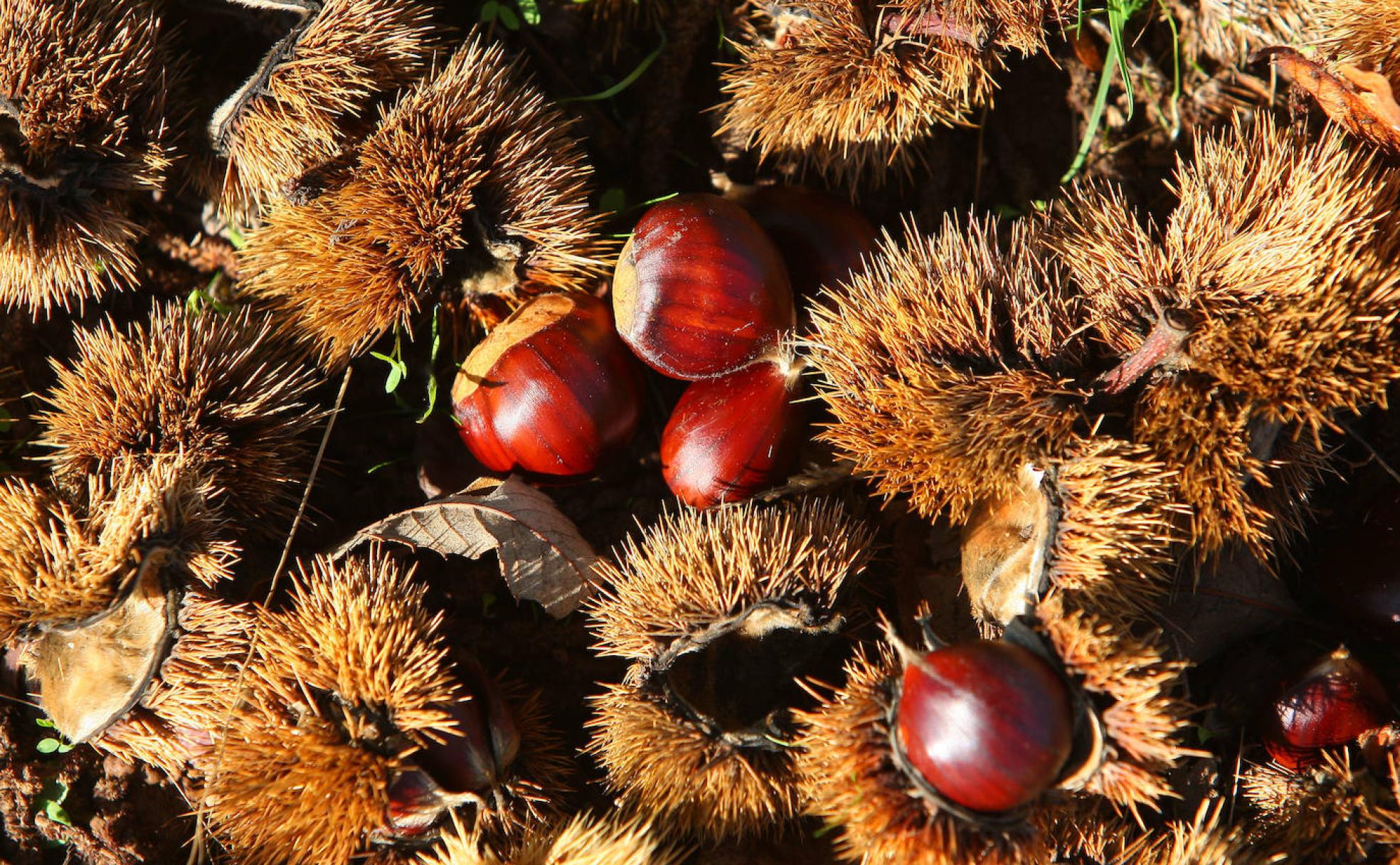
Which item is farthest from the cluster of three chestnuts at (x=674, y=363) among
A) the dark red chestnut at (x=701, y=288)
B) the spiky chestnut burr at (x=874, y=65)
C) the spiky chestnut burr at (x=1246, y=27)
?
the spiky chestnut burr at (x=1246, y=27)

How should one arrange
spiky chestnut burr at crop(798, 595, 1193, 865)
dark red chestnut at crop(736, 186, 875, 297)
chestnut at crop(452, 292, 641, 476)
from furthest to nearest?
dark red chestnut at crop(736, 186, 875, 297) → chestnut at crop(452, 292, 641, 476) → spiky chestnut burr at crop(798, 595, 1193, 865)

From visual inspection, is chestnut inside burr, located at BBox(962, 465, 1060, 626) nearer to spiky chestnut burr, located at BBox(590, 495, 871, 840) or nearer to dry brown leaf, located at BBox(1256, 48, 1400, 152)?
spiky chestnut burr, located at BBox(590, 495, 871, 840)

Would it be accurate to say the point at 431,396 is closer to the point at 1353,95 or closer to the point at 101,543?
the point at 101,543

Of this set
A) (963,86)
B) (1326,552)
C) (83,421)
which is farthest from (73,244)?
(1326,552)

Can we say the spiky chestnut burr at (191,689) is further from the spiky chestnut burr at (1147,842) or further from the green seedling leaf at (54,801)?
the spiky chestnut burr at (1147,842)

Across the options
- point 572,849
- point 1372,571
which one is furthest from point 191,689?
point 1372,571

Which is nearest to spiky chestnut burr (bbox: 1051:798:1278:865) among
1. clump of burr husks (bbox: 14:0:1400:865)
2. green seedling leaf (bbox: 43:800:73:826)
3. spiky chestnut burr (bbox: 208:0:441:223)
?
clump of burr husks (bbox: 14:0:1400:865)
